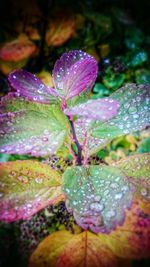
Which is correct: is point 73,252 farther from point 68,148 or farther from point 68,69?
point 68,69

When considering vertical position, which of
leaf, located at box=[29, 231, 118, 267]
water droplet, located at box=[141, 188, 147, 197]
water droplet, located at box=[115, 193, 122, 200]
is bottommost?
leaf, located at box=[29, 231, 118, 267]

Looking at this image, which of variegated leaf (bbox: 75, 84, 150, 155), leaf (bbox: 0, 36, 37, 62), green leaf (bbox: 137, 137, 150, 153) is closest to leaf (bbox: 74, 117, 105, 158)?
variegated leaf (bbox: 75, 84, 150, 155)

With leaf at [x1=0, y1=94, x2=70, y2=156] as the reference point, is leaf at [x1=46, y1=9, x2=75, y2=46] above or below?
above

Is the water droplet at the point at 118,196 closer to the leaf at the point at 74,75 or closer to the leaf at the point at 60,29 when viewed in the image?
the leaf at the point at 74,75

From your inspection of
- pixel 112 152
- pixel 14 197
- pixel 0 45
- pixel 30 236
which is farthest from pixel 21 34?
pixel 14 197

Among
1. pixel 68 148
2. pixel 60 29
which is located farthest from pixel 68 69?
pixel 60 29

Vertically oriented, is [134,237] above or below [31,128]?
below

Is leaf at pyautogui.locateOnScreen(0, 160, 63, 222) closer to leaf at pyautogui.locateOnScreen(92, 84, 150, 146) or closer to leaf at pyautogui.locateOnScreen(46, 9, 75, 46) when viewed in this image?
leaf at pyautogui.locateOnScreen(92, 84, 150, 146)

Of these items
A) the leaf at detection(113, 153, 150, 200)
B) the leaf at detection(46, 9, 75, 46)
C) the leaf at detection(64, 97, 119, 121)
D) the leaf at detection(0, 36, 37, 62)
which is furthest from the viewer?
the leaf at detection(46, 9, 75, 46)
